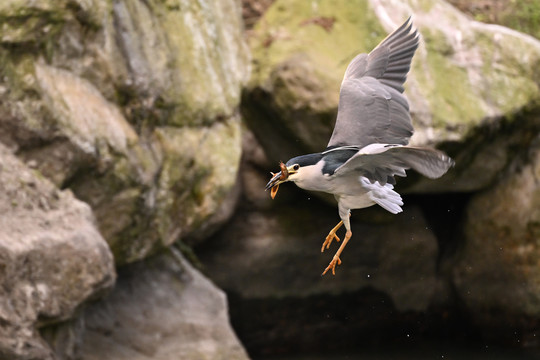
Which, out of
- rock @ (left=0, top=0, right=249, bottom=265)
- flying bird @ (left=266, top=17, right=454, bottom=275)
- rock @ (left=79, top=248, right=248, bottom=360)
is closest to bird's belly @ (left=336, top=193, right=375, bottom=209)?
flying bird @ (left=266, top=17, right=454, bottom=275)

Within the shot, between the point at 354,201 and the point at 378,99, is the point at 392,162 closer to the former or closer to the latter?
the point at 354,201

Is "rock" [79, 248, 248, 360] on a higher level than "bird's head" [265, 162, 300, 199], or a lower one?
lower

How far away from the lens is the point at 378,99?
3311 millimetres

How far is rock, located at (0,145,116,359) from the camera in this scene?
3.24 metres

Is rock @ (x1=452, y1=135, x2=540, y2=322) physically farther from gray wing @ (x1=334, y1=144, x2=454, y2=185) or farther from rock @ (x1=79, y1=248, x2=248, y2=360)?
gray wing @ (x1=334, y1=144, x2=454, y2=185)

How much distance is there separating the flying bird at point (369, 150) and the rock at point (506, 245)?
9.85 ft

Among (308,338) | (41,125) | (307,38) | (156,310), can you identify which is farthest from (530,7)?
(41,125)

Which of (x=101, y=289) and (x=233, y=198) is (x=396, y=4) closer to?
(x=233, y=198)

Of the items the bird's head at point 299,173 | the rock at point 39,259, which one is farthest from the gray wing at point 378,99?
the rock at point 39,259

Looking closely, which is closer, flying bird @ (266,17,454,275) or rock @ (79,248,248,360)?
flying bird @ (266,17,454,275)

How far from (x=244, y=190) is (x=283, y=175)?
3.60 meters

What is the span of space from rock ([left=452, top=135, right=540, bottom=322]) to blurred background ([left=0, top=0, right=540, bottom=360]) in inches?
0.5

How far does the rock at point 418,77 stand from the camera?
5543 millimetres

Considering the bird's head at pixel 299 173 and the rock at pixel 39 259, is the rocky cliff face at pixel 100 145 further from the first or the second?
the bird's head at pixel 299 173
